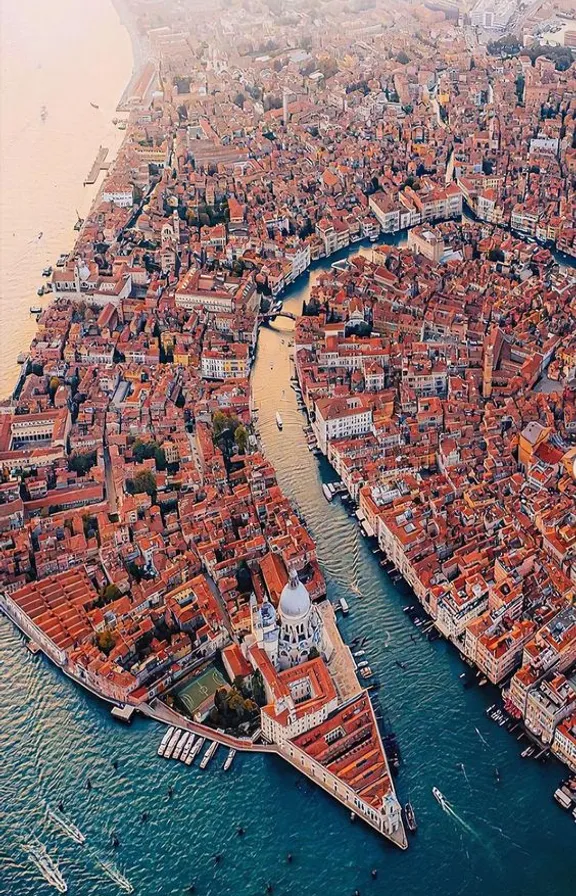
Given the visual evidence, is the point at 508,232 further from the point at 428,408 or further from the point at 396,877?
the point at 396,877

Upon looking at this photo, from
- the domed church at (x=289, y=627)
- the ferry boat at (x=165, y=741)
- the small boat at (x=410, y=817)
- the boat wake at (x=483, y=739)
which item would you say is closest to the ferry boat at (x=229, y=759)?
the ferry boat at (x=165, y=741)

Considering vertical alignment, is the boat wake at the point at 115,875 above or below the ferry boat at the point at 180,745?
below

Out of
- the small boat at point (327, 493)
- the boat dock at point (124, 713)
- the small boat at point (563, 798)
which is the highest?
the small boat at point (327, 493)

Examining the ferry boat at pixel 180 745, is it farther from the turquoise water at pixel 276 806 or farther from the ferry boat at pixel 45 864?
the ferry boat at pixel 45 864

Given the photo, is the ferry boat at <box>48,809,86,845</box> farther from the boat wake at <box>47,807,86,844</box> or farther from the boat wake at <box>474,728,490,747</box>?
the boat wake at <box>474,728,490,747</box>

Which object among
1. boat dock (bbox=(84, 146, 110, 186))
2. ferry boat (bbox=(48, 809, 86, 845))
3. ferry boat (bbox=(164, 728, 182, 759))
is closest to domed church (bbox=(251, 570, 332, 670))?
ferry boat (bbox=(164, 728, 182, 759))

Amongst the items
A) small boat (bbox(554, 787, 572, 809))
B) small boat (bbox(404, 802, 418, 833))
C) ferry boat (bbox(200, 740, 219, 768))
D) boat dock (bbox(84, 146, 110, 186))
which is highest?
boat dock (bbox(84, 146, 110, 186))

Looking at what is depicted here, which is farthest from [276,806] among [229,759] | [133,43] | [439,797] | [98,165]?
[133,43]

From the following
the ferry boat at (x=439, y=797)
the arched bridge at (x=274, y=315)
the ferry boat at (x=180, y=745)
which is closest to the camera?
the ferry boat at (x=439, y=797)
